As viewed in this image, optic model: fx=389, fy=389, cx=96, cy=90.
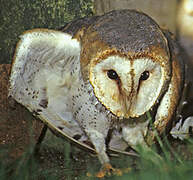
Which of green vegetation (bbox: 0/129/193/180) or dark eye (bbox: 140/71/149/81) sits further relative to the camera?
dark eye (bbox: 140/71/149/81)

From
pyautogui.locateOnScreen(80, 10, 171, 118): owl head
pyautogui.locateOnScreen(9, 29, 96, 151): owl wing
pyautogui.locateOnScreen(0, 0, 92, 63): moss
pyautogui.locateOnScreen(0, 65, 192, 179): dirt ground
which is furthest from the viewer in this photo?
pyautogui.locateOnScreen(0, 0, 92, 63): moss

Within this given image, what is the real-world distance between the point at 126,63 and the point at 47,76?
729mm

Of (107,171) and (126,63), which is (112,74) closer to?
(126,63)

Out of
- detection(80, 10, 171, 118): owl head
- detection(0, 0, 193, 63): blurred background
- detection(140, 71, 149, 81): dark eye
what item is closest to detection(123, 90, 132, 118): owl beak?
detection(80, 10, 171, 118): owl head

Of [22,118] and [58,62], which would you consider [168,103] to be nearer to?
[58,62]

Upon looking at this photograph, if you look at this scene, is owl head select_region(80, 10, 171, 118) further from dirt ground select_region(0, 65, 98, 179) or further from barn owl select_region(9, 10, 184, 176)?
dirt ground select_region(0, 65, 98, 179)

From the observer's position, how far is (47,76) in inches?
90.2

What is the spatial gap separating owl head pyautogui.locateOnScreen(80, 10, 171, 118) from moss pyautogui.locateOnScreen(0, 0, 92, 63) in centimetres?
73

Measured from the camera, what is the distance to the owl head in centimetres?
171

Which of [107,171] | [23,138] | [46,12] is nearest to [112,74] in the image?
[107,171]

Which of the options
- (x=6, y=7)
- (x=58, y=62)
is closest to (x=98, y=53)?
(x=58, y=62)

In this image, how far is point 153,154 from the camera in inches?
73.5

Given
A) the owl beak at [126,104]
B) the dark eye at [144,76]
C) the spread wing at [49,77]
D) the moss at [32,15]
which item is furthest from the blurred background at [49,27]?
the dark eye at [144,76]

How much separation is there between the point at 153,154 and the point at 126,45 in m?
0.55
